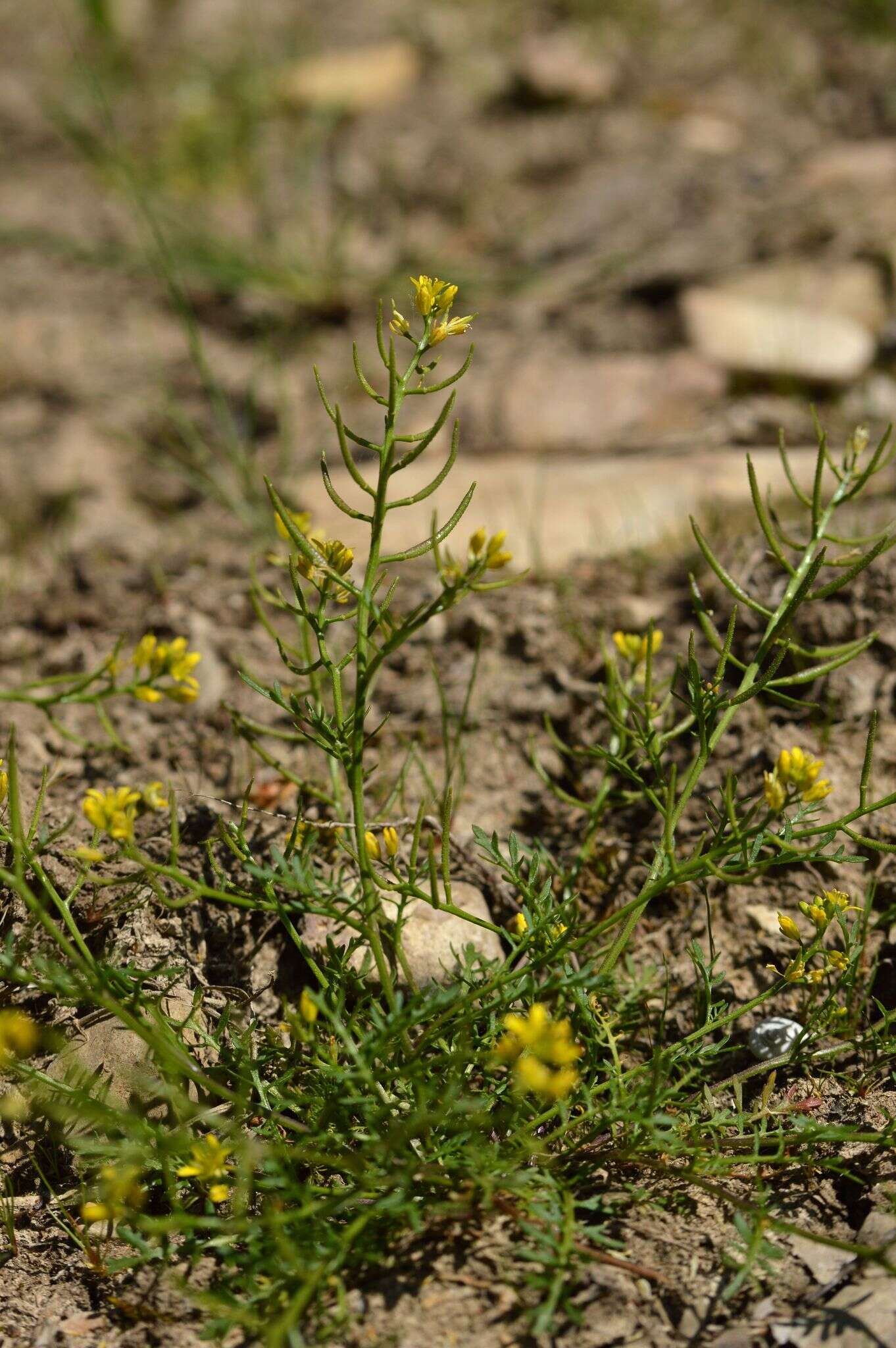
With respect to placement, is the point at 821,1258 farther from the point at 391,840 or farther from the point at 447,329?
the point at 447,329

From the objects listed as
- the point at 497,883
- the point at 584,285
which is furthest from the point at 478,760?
the point at 584,285

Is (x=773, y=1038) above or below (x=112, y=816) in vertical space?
below

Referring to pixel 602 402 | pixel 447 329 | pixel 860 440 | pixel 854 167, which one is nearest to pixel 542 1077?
pixel 447 329

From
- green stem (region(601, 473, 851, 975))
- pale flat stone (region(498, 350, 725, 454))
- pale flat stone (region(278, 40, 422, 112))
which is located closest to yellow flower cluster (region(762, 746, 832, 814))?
green stem (region(601, 473, 851, 975))

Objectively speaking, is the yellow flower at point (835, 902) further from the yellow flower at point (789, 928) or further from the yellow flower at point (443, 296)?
the yellow flower at point (443, 296)

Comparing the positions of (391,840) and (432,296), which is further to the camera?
(391,840)

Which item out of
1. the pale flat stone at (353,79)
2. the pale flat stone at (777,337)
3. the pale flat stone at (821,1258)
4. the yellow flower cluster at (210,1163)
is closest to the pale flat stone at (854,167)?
the pale flat stone at (777,337)
